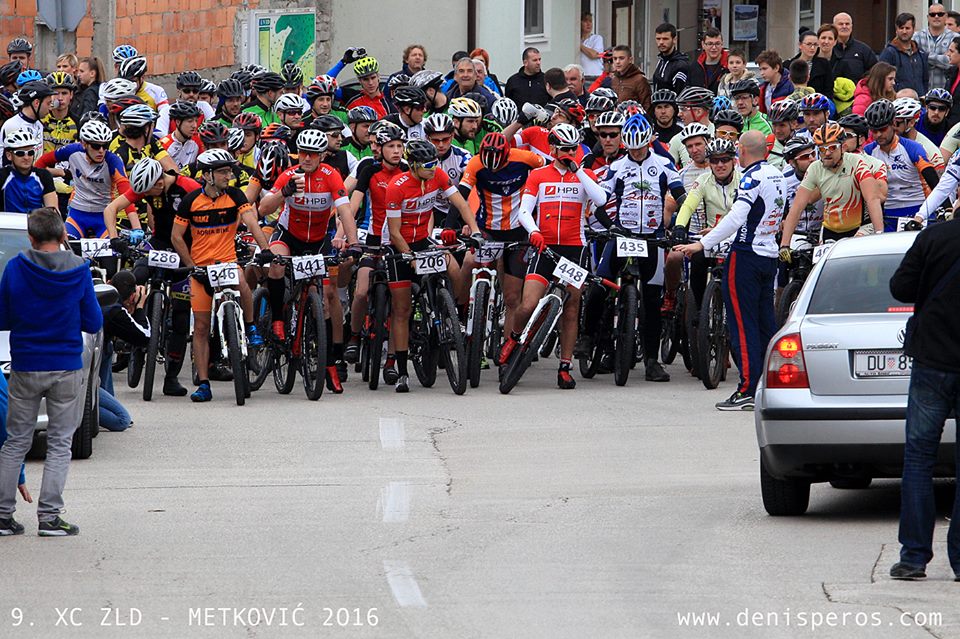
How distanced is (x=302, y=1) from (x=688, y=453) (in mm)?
20544

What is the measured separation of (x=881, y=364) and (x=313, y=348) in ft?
23.1

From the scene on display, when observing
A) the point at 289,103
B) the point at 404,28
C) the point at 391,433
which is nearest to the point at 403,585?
the point at 391,433

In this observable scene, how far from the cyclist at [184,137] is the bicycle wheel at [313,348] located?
3742 mm

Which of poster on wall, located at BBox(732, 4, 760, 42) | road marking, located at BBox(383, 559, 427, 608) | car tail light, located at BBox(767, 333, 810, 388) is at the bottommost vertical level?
road marking, located at BBox(383, 559, 427, 608)

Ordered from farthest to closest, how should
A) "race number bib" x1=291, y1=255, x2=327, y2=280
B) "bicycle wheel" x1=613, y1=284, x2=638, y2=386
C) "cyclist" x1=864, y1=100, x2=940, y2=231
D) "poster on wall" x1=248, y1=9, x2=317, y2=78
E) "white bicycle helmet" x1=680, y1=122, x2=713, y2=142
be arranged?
"poster on wall" x1=248, y1=9, x2=317, y2=78 < "white bicycle helmet" x1=680, y1=122, x2=713, y2=142 < "cyclist" x1=864, y1=100, x2=940, y2=231 < "bicycle wheel" x1=613, y1=284, x2=638, y2=386 < "race number bib" x1=291, y1=255, x2=327, y2=280

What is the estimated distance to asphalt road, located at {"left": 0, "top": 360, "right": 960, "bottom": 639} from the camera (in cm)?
787

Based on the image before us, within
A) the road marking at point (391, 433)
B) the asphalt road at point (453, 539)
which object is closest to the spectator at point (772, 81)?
the asphalt road at point (453, 539)

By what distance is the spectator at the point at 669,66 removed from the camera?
2416 cm

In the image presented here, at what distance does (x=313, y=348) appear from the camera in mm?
16297

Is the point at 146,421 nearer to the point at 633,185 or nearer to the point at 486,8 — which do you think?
the point at 633,185

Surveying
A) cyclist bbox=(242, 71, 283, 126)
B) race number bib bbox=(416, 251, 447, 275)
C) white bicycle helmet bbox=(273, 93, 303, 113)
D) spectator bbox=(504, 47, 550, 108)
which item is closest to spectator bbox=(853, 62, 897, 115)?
spectator bbox=(504, 47, 550, 108)

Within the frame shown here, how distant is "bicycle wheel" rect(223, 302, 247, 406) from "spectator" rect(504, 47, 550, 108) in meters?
8.92

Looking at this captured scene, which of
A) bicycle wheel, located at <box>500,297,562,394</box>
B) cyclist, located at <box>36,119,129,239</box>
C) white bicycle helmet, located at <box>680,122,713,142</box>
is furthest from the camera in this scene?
white bicycle helmet, located at <box>680,122,713,142</box>

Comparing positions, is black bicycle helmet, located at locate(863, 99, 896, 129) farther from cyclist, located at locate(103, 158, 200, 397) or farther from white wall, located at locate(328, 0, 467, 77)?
white wall, located at locate(328, 0, 467, 77)
